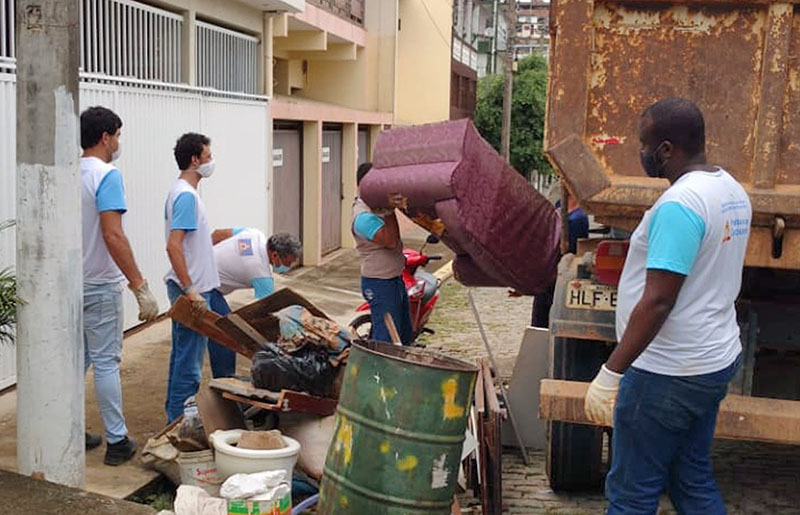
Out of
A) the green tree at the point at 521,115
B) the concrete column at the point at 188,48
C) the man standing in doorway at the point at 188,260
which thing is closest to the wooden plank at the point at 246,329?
the man standing in doorway at the point at 188,260

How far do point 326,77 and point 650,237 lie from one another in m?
15.0

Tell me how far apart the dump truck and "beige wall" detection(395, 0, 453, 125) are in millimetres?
16769

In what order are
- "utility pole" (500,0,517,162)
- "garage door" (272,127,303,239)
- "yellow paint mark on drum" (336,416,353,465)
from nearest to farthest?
"yellow paint mark on drum" (336,416,353,465) < "garage door" (272,127,303,239) < "utility pole" (500,0,517,162)

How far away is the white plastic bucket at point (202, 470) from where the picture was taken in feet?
15.2

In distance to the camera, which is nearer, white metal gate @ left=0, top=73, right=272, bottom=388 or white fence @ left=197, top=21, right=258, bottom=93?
white metal gate @ left=0, top=73, right=272, bottom=388

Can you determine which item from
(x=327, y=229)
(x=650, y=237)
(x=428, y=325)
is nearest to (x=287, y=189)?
(x=327, y=229)

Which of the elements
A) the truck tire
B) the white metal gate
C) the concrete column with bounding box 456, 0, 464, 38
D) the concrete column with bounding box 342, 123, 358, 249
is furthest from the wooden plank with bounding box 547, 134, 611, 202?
the concrete column with bounding box 456, 0, 464, 38

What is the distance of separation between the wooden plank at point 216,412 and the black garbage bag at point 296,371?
182 mm

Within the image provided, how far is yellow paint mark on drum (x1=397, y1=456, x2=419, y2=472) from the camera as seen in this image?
3.83 meters

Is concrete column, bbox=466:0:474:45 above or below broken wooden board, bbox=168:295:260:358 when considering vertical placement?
above

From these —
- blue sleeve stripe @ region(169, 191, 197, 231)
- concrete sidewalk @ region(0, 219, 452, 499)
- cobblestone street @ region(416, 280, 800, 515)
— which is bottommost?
cobblestone street @ region(416, 280, 800, 515)

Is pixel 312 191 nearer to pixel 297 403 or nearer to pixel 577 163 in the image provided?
pixel 297 403

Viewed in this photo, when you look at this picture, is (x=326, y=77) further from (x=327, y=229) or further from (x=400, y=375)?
(x=400, y=375)

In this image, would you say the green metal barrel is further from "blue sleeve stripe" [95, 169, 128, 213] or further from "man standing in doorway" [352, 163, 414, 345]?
"man standing in doorway" [352, 163, 414, 345]
